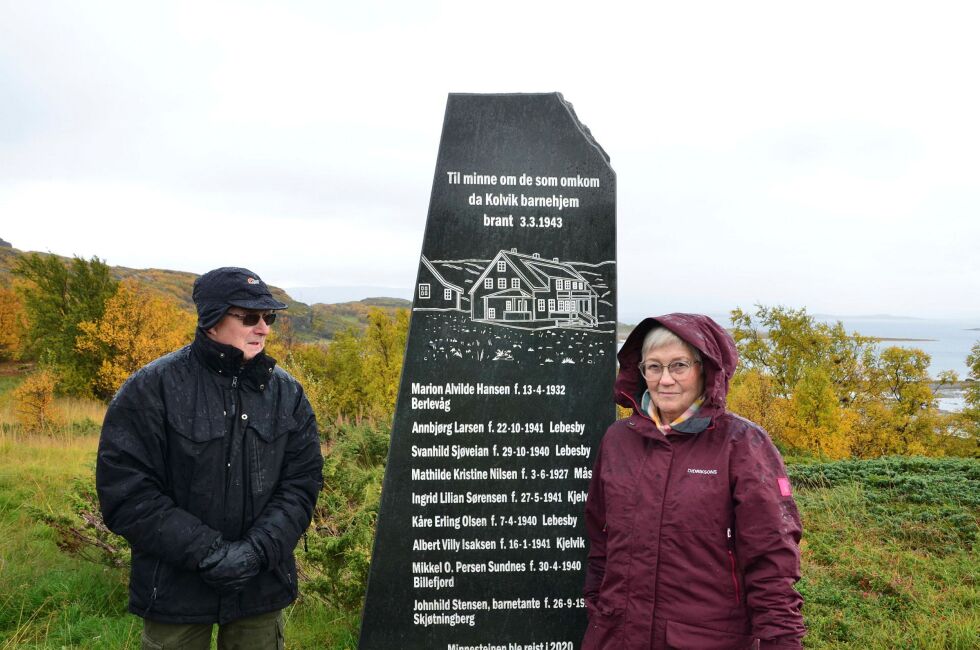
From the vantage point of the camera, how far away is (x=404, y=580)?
3.38 m

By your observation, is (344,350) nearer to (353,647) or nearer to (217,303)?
(353,647)

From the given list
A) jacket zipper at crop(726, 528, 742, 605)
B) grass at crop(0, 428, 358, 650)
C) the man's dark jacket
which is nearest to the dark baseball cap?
the man's dark jacket

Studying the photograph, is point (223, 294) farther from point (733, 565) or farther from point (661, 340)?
point (733, 565)

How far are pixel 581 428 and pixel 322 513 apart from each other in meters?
2.99

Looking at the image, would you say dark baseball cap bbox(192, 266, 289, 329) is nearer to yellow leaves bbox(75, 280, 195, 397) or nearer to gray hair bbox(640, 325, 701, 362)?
gray hair bbox(640, 325, 701, 362)

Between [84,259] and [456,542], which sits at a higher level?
[84,259]

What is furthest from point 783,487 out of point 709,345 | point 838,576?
point 838,576

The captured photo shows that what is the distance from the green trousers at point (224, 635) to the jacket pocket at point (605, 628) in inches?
54.3

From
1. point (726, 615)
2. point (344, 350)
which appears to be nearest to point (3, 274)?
point (344, 350)

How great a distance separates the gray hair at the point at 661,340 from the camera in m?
2.39

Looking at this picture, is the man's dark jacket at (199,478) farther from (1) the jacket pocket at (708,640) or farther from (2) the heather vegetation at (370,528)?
(1) the jacket pocket at (708,640)

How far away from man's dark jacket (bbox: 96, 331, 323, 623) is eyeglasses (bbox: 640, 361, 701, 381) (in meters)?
1.51

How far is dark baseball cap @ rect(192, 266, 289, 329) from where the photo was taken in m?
2.69

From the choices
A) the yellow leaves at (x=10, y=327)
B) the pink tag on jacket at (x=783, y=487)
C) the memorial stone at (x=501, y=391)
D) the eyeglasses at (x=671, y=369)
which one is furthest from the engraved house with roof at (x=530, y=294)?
the yellow leaves at (x=10, y=327)
